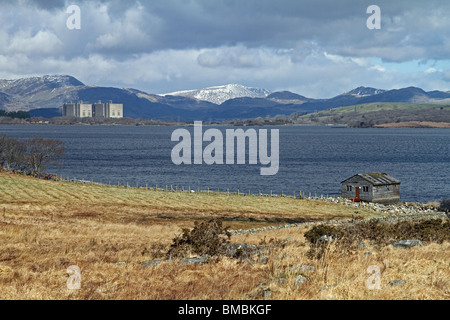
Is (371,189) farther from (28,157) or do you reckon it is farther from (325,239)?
(28,157)

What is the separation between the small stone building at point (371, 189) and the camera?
70.3m

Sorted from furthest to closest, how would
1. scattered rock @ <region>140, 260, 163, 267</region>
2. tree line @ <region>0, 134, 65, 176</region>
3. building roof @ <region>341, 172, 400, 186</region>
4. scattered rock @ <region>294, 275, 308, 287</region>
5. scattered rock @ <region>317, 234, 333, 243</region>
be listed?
tree line @ <region>0, 134, 65, 176</region> → building roof @ <region>341, 172, 400, 186</region> → scattered rock @ <region>317, 234, 333, 243</region> → scattered rock @ <region>140, 260, 163, 267</region> → scattered rock @ <region>294, 275, 308, 287</region>

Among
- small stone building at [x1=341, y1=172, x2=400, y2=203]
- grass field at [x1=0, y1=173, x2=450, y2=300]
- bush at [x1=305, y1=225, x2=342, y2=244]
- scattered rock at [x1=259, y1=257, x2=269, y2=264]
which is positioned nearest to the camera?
grass field at [x1=0, y1=173, x2=450, y2=300]

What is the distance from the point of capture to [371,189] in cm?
7019

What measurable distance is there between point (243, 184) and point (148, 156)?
2582 inches

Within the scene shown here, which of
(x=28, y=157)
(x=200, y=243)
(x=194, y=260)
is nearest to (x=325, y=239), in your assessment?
(x=200, y=243)

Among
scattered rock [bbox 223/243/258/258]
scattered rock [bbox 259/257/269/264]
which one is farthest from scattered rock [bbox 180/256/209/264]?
scattered rock [bbox 259/257/269/264]

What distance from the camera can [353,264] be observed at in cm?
1309

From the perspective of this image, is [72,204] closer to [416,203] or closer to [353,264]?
[353,264]

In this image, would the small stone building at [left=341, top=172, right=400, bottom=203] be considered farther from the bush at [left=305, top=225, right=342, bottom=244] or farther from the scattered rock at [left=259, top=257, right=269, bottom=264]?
the scattered rock at [left=259, top=257, right=269, bottom=264]

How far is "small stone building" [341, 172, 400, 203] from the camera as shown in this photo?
70.3 m

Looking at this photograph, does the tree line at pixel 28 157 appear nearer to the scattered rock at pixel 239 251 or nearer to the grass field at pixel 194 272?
the grass field at pixel 194 272
